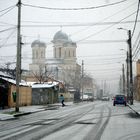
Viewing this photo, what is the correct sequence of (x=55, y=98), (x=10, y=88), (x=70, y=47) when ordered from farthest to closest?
(x=70, y=47), (x=55, y=98), (x=10, y=88)

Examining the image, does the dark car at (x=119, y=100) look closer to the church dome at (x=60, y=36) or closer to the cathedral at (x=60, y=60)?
the cathedral at (x=60, y=60)

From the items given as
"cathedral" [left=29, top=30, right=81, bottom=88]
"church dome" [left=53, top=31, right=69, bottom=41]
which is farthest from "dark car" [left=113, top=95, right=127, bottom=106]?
"church dome" [left=53, top=31, right=69, bottom=41]

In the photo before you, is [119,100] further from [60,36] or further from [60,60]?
[60,36]

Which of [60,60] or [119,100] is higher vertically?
[60,60]

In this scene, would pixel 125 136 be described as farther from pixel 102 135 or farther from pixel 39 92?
pixel 39 92

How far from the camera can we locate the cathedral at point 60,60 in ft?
407

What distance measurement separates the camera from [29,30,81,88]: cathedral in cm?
12419

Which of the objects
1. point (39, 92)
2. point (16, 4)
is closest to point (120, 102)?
point (39, 92)

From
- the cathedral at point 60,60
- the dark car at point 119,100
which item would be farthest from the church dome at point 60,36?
the dark car at point 119,100

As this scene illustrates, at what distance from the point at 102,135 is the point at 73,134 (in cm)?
115

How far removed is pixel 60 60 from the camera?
126750 mm

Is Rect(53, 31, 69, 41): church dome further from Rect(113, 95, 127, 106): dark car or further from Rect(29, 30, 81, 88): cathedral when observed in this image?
Rect(113, 95, 127, 106): dark car

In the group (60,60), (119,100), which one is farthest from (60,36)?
(119,100)

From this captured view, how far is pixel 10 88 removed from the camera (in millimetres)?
39156
